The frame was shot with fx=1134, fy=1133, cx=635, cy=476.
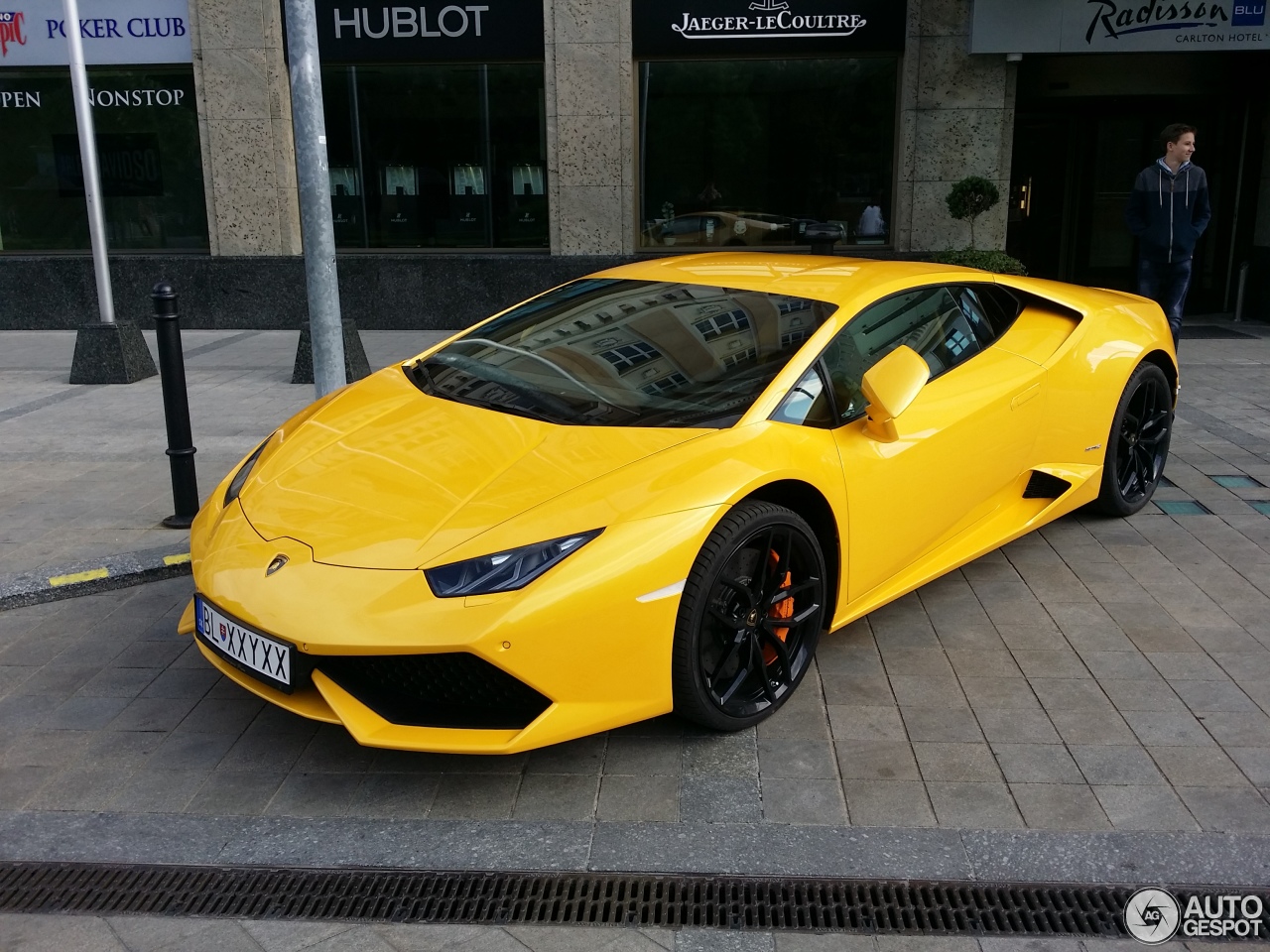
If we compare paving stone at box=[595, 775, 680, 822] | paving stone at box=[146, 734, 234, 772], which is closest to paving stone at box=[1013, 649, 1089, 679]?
paving stone at box=[595, 775, 680, 822]

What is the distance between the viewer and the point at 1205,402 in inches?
322

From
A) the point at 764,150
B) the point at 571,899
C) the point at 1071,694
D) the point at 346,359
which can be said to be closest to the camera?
the point at 571,899

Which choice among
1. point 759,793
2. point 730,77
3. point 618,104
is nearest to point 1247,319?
point 730,77

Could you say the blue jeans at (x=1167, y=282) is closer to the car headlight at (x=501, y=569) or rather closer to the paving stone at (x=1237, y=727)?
the paving stone at (x=1237, y=727)

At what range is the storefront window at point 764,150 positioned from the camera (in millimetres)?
11391

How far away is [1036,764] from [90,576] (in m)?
3.82

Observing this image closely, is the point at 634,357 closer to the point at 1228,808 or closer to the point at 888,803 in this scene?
the point at 888,803

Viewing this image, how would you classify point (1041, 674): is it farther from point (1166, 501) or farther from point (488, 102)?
point (488, 102)

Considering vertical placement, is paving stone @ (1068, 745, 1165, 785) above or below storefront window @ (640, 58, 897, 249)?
below

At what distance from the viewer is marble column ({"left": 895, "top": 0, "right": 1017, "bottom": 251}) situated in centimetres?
1098

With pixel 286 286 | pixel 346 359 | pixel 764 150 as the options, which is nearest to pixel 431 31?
pixel 286 286

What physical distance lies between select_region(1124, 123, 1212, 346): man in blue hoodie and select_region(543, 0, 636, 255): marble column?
16.1ft

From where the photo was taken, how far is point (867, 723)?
12.1 feet

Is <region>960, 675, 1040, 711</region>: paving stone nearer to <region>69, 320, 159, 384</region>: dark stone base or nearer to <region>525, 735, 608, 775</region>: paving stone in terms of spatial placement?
<region>525, 735, 608, 775</region>: paving stone
